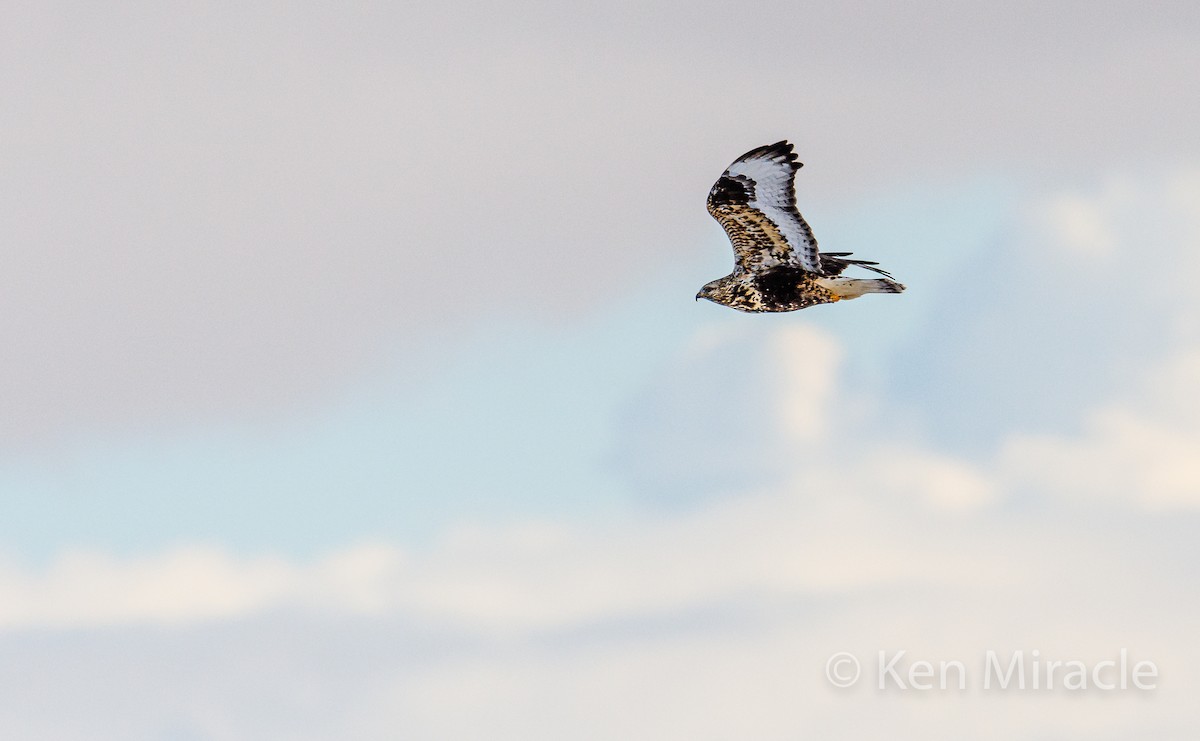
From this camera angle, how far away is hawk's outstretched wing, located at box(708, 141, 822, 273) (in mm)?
64438

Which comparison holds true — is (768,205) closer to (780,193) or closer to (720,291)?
(780,193)

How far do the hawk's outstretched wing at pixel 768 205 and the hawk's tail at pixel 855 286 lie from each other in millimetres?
389

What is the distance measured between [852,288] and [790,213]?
6.06 feet

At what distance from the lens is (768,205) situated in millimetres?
64625

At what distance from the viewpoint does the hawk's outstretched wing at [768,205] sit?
64.4 m

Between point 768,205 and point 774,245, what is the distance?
1011mm

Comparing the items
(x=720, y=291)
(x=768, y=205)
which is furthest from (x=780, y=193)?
(x=720, y=291)

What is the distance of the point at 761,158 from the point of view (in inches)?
2534

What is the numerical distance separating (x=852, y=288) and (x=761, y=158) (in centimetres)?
297

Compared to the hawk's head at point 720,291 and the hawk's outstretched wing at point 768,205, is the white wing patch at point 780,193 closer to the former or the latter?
the hawk's outstretched wing at point 768,205

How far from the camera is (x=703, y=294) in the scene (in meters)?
67.2

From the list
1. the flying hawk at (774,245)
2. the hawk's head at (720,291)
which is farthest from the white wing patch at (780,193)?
the hawk's head at (720,291)

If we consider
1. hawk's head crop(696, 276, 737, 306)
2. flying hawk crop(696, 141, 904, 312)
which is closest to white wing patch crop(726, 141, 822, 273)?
flying hawk crop(696, 141, 904, 312)

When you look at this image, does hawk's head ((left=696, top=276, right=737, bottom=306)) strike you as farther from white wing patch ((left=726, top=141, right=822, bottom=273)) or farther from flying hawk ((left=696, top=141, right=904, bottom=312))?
white wing patch ((left=726, top=141, right=822, bottom=273))
